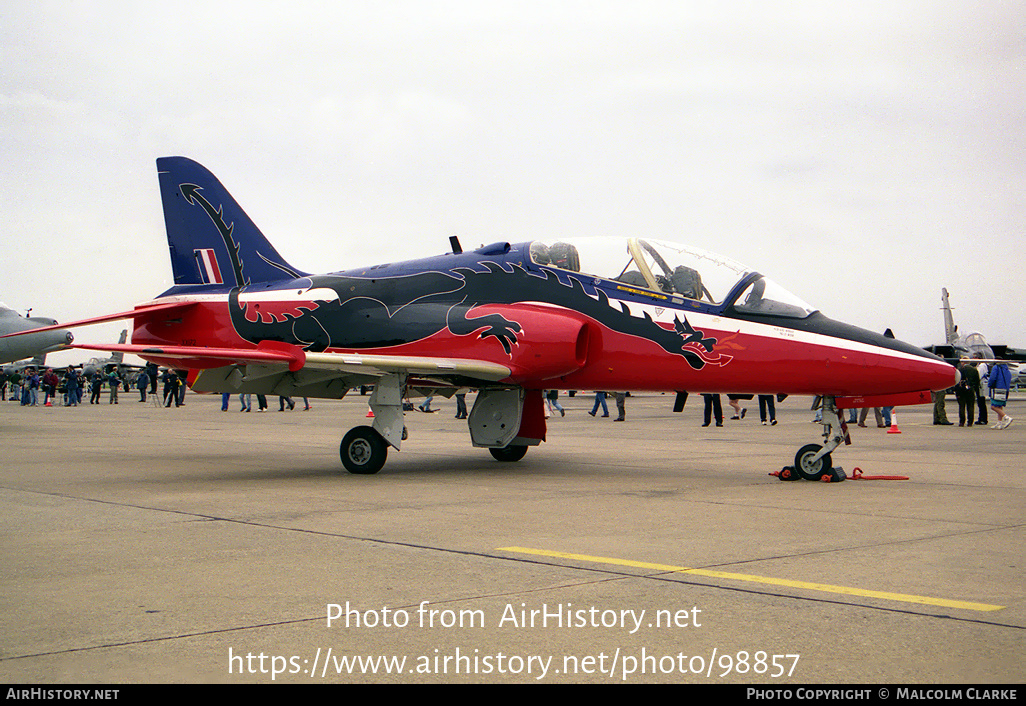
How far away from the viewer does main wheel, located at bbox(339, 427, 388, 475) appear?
11.0 metres

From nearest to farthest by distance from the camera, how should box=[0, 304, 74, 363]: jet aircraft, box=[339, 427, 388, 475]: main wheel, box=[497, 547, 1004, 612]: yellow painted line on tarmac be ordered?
1. box=[497, 547, 1004, 612]: yellow painted line on tarmac
2. box=[339, 427, 388, 475]: main wheel
3. box=[0, 304, 74, 363]: jet aircraft

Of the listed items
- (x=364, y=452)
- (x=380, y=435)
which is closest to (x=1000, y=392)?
(x=380, y=435)

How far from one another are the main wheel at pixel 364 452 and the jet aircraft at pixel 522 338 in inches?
0.7

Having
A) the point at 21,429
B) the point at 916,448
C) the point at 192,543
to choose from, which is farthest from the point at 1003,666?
the point at 21,429

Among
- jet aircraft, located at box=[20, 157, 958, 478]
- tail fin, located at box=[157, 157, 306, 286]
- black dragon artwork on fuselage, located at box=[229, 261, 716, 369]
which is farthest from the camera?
tail fin, located at box=[157, 157, 306, 286]

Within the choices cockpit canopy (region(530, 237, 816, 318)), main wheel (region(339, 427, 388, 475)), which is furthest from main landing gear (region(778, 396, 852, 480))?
main wheel (region(339, 427, 388, 475))

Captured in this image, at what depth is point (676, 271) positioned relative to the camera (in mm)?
10609

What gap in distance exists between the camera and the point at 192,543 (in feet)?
20.3

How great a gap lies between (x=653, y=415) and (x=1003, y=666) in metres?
26.2

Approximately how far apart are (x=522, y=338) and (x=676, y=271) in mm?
2005

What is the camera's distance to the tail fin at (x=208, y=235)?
13633mm

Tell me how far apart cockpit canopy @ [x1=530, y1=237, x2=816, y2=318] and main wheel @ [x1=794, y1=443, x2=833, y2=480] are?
1560 millimetres

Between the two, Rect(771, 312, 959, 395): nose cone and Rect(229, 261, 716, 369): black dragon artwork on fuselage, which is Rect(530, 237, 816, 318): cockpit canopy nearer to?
Rect(229, 261, 716, 369): black dragon artwork on fuselage

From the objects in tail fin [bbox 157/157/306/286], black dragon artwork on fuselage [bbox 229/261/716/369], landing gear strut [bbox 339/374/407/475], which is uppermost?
tail fin [bbox 157/157/306/286]
